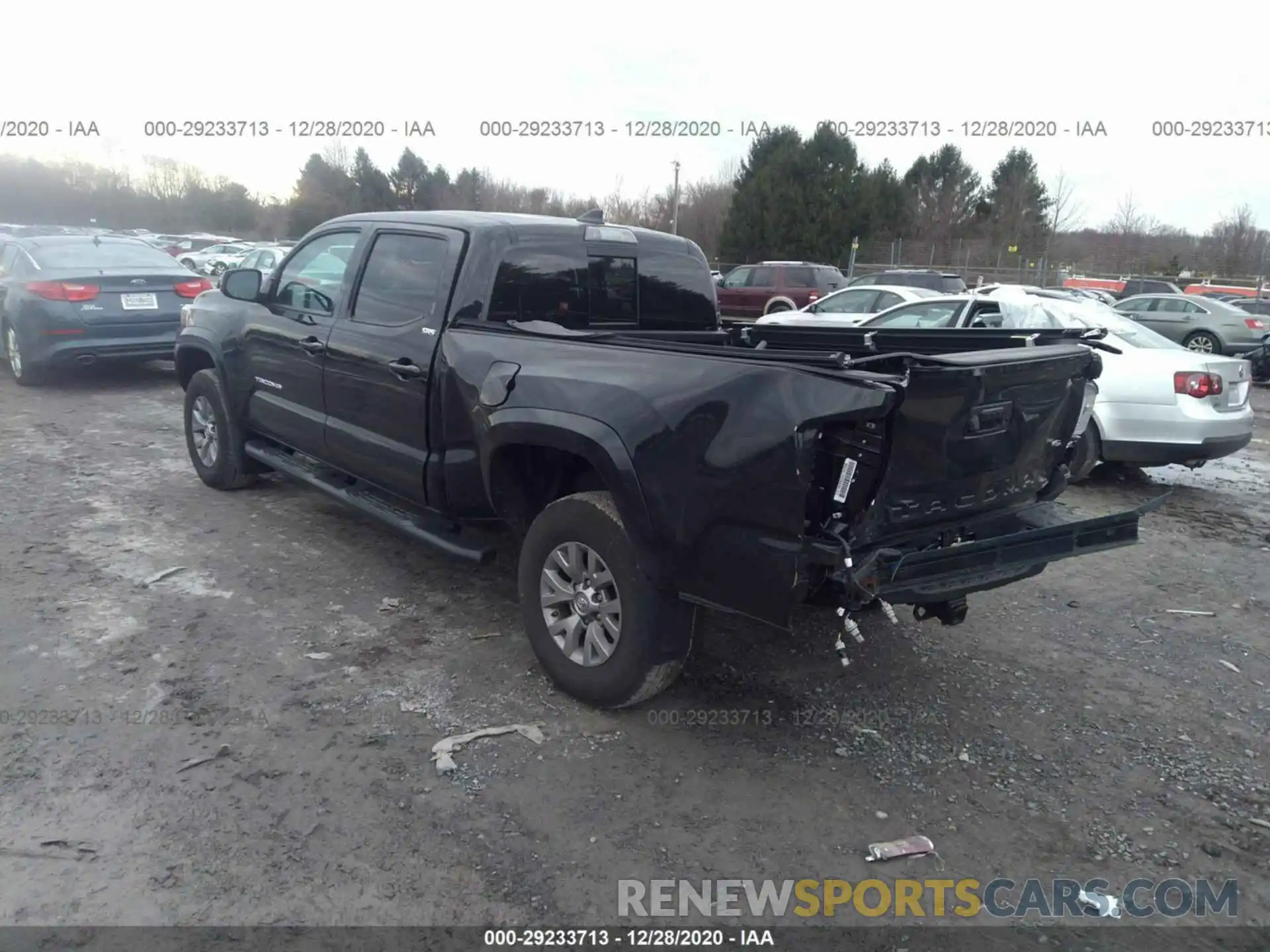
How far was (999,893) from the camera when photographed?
2.84m

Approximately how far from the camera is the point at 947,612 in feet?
12.1

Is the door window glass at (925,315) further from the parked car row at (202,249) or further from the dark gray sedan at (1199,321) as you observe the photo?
the parked car row at (202,249)

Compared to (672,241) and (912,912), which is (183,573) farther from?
(912,912)

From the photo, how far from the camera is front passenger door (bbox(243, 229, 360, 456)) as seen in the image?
5133 mm

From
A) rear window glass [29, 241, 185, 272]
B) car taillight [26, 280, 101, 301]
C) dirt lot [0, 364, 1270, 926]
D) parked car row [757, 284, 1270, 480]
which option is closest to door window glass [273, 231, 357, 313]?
dirt lot [0, 364, 1270, 926]

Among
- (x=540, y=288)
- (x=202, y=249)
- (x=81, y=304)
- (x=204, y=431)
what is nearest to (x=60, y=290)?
(x=81, y=304)

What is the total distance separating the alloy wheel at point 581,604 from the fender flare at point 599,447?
276 millimetres

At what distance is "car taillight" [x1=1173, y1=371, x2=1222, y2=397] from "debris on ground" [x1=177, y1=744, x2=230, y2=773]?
7197 mm

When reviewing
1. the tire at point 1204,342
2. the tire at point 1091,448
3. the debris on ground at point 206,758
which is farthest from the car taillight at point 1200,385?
the tire at point 1204,342

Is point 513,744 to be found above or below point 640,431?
below

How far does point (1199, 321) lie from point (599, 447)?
20.0 metres

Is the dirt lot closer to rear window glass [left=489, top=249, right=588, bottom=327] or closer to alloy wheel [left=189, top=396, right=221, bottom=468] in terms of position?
alloy wheel [left=189, top=396, right=221, bottom=468]

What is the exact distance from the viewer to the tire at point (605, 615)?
348cm

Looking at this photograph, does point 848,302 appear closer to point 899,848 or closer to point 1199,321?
point 1199,321
